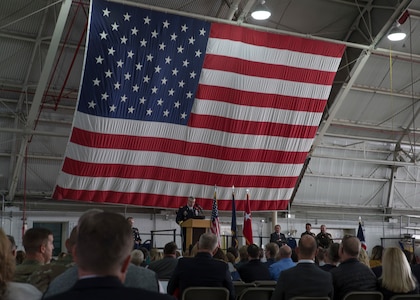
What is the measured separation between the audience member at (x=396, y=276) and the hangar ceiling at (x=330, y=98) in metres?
8.41

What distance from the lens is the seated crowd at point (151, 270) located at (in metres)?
1.58

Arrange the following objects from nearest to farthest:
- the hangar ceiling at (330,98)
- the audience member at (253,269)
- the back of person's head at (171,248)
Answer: the audience member at (253,269)
the back of person's head at (171,248)
the hangar ceiling at (330,98)

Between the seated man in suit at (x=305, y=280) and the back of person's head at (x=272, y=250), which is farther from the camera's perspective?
the back of person's head at (x=272, y=250)

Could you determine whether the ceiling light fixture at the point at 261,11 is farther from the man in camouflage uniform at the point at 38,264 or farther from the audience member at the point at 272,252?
the man in camouflage uniform at the point at 38,264

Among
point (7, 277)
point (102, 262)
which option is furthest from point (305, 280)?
point (102, 262)

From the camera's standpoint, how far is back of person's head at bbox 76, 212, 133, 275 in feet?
5.16

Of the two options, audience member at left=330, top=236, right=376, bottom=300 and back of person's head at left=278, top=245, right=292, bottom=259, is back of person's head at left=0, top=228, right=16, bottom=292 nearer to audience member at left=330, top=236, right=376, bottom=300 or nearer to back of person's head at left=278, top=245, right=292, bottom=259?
audience member at left=330, top=236, right=376, bottom=300

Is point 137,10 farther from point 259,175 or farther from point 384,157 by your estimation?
point 384,157

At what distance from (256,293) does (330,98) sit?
11.4 metres

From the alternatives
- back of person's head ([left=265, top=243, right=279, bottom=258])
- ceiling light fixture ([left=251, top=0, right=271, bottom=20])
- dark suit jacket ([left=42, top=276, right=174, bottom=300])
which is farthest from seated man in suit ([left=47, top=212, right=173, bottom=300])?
ceiling light fixture ([left=251, top=0, right=271, bottom=20])

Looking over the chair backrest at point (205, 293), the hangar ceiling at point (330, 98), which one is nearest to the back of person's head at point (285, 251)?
the chair backrest at point (205, 293)

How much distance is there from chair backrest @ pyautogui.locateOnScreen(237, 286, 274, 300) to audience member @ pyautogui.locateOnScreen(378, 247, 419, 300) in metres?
0.91

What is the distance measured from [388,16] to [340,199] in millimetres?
7563

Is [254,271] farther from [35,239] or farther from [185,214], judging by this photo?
[185,214]
